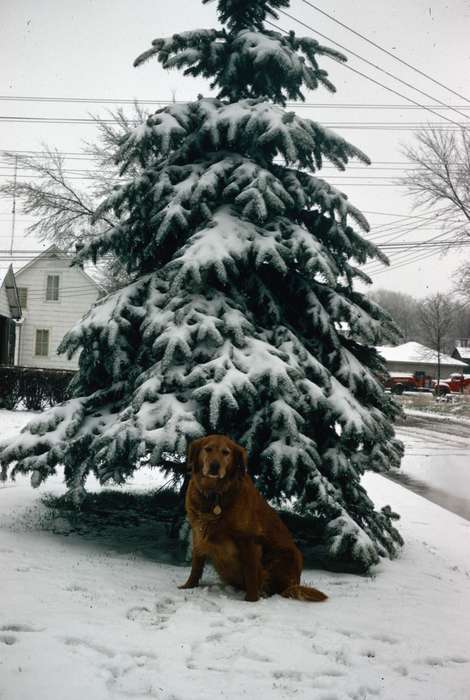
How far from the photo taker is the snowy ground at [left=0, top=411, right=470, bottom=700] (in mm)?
2619

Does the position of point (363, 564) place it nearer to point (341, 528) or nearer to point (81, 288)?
point (341, 528)

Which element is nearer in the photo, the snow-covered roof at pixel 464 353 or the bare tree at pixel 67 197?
the bare tree at pixel 67 197

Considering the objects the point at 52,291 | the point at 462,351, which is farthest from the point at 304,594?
the point at 462,351

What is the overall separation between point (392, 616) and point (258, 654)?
52.3 inches

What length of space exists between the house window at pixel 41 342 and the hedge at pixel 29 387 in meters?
13.7

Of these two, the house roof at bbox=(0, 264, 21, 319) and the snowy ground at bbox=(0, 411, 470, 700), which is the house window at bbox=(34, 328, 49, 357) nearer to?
the house roof at bbox=(0, 264, 21, 319)

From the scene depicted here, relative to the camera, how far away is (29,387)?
17312 millimetres

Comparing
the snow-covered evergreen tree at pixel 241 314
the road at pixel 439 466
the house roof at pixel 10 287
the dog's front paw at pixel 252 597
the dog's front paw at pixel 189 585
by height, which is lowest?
the road at pixel 439 466

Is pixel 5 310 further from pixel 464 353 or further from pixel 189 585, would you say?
pixel 464 353

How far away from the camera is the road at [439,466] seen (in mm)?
9969

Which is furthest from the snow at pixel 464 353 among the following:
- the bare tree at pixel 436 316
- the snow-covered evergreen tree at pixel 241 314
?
the snow-covered evergreen tree at pixel 241 314

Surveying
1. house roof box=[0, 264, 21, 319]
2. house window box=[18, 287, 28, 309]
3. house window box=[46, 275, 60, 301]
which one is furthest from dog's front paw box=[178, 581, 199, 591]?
house window box=[18, 287, 28, 309]

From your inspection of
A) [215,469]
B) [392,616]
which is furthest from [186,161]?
[392,616]

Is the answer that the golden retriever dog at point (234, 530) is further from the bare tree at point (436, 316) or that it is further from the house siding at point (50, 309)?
the bare tree at point (436, 316)
